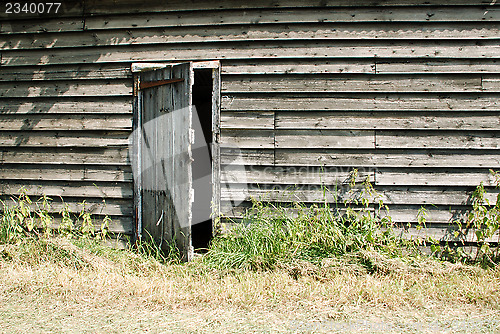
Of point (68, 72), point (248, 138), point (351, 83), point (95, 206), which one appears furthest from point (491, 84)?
point (68, 72)

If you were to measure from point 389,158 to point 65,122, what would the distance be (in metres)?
4.14

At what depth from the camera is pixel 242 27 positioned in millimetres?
4285

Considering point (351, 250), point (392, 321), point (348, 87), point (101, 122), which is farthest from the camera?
point (101, 122)

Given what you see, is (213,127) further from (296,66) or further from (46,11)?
(46,11)

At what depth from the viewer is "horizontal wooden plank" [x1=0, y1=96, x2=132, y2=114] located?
4484 millimetres

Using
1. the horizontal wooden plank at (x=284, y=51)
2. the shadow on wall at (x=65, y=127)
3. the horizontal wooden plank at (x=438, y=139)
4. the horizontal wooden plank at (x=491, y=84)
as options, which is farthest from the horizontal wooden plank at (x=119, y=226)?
the horizontal wooden plank at (x=491, y=84)

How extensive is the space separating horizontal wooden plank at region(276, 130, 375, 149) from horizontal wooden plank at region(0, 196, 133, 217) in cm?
211

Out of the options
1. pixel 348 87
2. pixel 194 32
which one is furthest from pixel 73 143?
pixel 348 87

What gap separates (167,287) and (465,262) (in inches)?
132

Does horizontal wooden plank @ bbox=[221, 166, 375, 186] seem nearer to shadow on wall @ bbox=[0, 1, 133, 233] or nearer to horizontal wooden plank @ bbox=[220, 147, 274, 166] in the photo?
horizontal wooden plank @ bbox=[220, 147, 274, 166]

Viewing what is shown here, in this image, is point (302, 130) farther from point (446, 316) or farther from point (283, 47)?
point (446, 316)

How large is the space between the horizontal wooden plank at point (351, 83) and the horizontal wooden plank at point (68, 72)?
4.61 feet

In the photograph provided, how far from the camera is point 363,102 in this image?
4.19 metres

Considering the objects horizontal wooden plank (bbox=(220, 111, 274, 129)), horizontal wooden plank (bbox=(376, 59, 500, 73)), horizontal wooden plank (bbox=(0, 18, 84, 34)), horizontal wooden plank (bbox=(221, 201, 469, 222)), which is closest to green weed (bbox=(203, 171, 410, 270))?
horizontal wooden plank (bbox=(221, 201, 469, 222))
